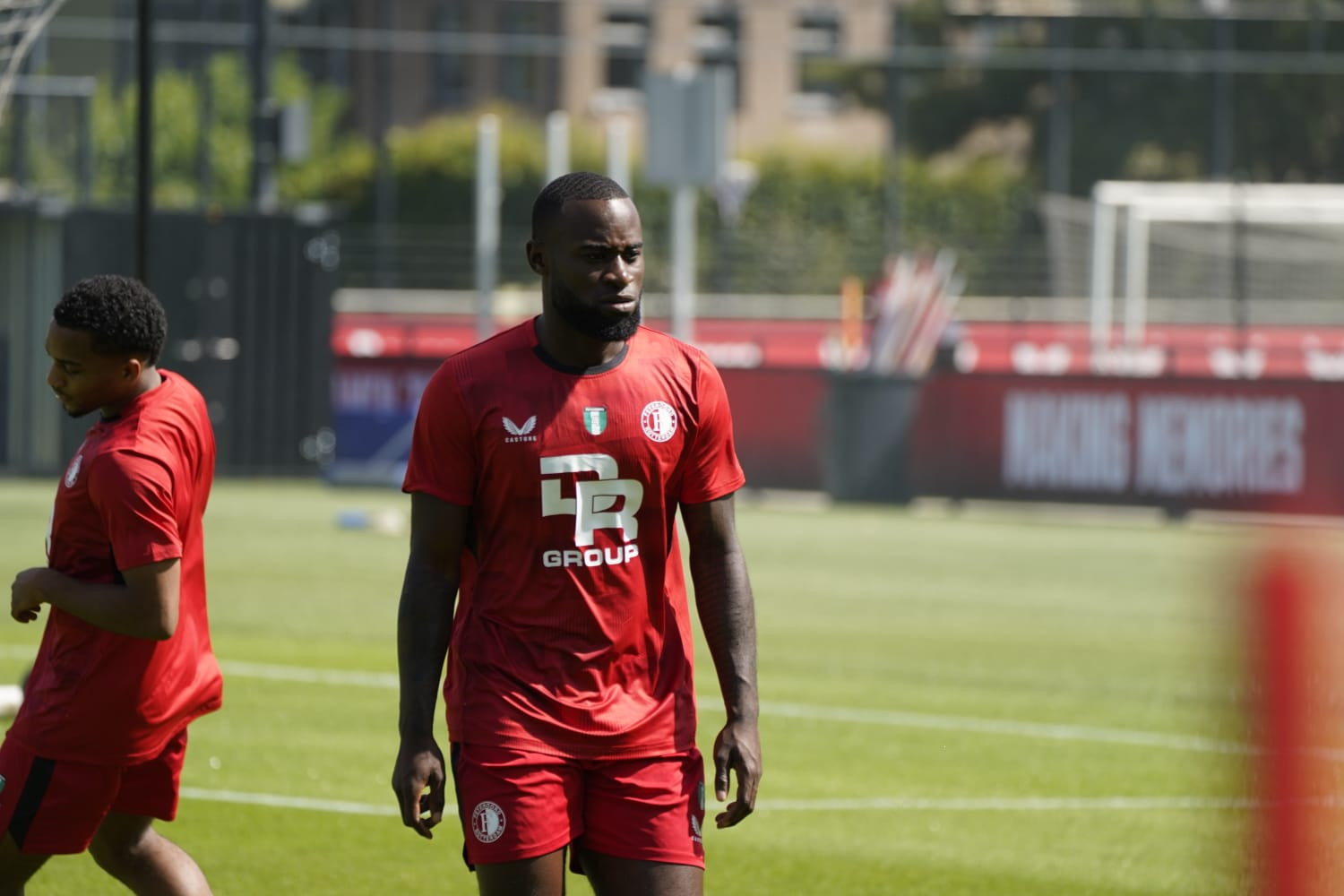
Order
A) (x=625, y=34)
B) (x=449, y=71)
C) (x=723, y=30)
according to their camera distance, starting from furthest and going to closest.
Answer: (x=625, y=34) → (x=723, y=30) → (x=449, y=71)

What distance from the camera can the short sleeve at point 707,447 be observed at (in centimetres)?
438

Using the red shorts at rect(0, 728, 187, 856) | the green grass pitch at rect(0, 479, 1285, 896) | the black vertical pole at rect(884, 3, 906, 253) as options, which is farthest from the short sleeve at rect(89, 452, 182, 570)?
the black vertical pole at rect(884, 3, 906, 253)

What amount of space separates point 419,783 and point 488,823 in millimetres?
163

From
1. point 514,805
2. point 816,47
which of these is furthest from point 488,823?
point 816,47

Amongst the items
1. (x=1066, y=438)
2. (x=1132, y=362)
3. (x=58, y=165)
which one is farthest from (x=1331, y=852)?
(x=58, y=165)

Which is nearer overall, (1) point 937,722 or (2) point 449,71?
(1) point 937,722

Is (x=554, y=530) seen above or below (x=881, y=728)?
above

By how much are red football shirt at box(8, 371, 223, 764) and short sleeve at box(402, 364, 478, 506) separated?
0.77m

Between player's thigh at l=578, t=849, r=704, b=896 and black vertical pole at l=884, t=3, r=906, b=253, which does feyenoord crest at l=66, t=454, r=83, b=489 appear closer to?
player's thigh at l=578, t=849, r=704, b=896

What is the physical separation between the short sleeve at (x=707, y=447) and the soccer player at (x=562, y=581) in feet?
0.09

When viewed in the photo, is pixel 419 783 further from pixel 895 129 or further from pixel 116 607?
pixel 895 129

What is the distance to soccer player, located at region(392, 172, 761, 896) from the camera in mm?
4184

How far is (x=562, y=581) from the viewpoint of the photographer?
4242mm

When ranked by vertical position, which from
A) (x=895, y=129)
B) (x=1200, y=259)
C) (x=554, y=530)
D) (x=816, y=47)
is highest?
(x=816, y=47)
